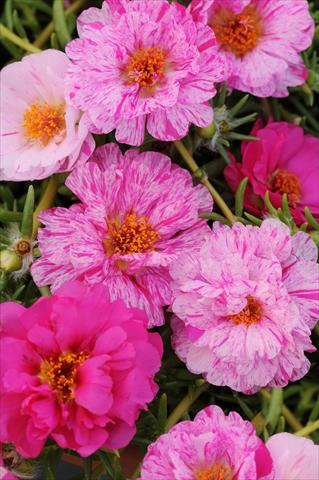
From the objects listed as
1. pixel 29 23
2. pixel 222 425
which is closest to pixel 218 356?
pixel 222 425

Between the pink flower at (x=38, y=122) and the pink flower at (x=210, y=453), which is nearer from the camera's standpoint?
the pink flower at (x=210, y=453)

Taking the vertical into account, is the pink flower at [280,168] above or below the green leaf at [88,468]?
above

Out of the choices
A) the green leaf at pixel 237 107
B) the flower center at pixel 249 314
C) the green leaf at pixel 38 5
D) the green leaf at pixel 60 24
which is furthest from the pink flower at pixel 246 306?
the green leaf at pixel 38 5

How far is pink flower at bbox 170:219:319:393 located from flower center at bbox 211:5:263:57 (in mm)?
294

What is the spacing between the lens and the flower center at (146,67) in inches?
32.8

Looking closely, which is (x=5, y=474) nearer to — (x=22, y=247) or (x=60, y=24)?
(x=22, y=247)

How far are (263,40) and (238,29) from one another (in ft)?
0.12

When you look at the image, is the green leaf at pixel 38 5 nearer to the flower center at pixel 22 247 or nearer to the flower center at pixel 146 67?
the flower center at pixel 146 67

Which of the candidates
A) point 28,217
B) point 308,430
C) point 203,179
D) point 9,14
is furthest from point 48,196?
point 308,430

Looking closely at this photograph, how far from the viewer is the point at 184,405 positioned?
0.85 metres

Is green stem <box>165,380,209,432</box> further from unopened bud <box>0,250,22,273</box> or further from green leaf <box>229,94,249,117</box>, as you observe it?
green leaf <box>229,94,249,117</box>

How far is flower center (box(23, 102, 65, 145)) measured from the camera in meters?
0.90

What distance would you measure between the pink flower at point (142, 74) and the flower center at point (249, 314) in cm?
20

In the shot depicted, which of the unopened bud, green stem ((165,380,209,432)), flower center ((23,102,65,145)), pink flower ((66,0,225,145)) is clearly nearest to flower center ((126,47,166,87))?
pink flower ((66,0,225,145))
